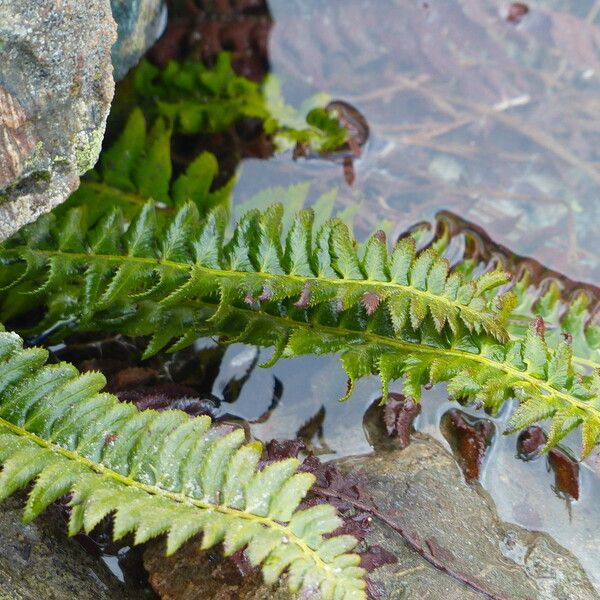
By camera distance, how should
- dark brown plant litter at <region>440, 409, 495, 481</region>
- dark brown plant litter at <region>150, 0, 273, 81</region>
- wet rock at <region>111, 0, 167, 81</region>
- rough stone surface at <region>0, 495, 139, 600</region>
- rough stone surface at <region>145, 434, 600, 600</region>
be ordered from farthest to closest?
dark brown plant litter at <region>150, 0, 273, 81</region>, wet rock at <region>111, 0, 167, 81</region>, dark brown plant litter at <region>440, 409, 495, 481</region>, rough stone surface at <region>145, 434, 600, 600</region>, rough stone surface at <region>0, 495, 139, 600</region>

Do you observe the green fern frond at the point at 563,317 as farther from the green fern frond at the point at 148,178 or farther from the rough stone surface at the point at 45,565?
the rough stone surface at the point at 45,565

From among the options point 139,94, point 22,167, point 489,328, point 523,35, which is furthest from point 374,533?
point 523,35

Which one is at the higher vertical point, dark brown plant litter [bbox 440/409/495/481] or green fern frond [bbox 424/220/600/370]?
green fern frond [bbox 424/220/600/370]

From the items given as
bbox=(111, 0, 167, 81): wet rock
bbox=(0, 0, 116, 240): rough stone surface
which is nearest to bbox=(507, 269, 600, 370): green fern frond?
bbox=(0, 0, 116, 240): rough stone surface

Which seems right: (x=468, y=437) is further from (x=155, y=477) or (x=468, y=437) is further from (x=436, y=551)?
(x=155, y=477)

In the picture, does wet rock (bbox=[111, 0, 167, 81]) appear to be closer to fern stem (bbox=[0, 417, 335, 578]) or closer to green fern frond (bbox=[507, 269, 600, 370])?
fern stem (bbox=[0, 417, 335, 578])

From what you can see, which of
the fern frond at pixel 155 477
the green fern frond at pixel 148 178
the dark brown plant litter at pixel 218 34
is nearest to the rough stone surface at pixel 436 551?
the fern frond at pixel 155 477

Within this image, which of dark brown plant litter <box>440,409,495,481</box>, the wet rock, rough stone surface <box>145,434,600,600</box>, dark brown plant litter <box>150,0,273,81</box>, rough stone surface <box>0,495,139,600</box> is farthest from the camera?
dark brown plant litter <box>150,0,273,81</box>
